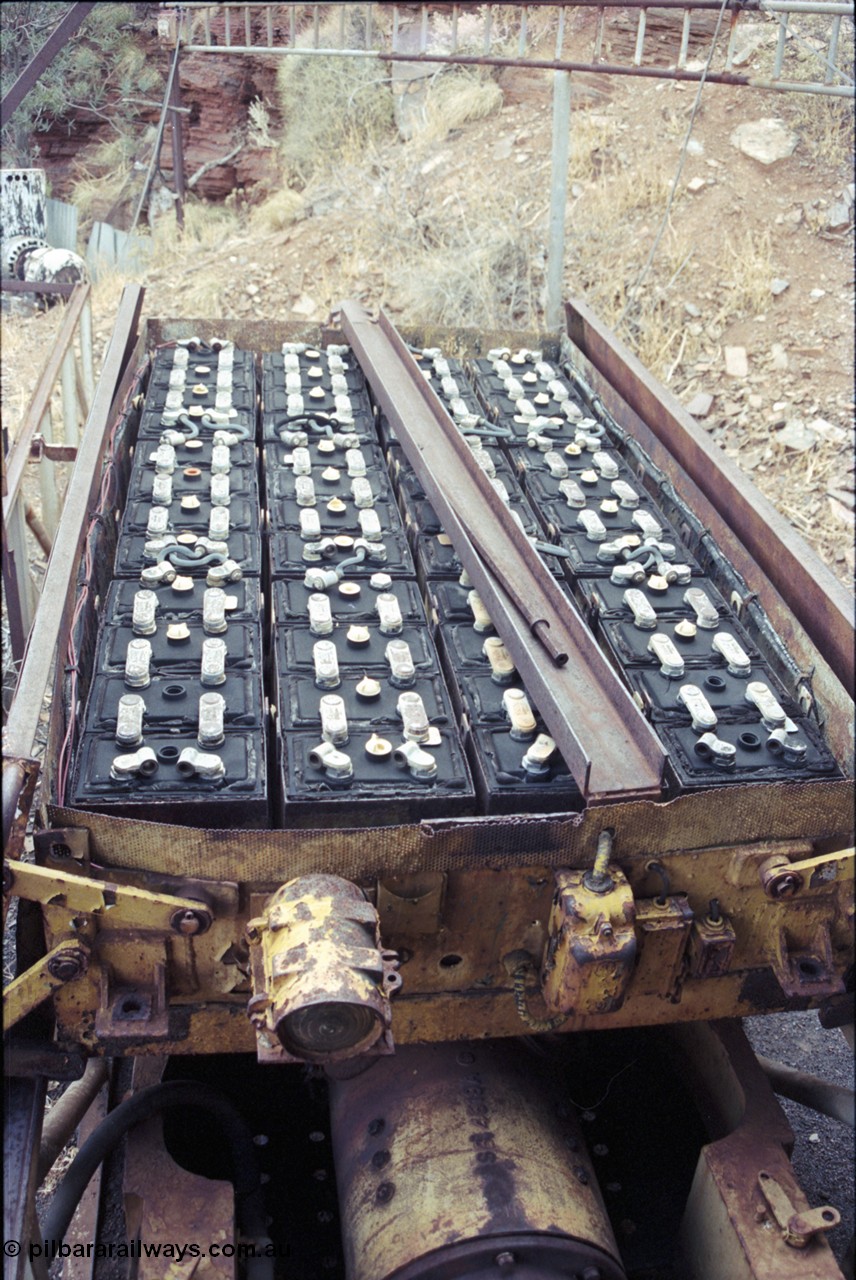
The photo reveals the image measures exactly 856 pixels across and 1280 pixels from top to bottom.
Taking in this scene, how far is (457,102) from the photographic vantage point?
12883 mm

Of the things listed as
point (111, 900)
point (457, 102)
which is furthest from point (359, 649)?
point (457, 102)

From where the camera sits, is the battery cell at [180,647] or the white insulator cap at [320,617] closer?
the battery cell at [180,647]

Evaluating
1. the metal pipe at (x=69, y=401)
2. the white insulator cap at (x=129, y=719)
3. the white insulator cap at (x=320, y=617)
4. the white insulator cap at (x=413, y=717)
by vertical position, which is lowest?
the metal pipe at (x=69, y=401)

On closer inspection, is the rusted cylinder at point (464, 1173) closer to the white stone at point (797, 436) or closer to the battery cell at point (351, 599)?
the battery cell at point (351, 599)

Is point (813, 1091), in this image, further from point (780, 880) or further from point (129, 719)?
point (129, 719)

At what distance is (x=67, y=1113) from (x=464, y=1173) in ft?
4.05

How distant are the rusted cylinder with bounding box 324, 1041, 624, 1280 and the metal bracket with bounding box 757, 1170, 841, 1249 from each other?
41cm

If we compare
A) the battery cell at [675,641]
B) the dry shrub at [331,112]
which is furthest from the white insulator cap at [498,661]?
the dry shrub at [331,112]

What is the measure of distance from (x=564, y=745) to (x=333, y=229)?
35.8 feet

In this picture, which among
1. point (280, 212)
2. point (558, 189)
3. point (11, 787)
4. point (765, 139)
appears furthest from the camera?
point (280, 212)

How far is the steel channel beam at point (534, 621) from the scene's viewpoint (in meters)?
2.72

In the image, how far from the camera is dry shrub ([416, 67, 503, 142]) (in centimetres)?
1276

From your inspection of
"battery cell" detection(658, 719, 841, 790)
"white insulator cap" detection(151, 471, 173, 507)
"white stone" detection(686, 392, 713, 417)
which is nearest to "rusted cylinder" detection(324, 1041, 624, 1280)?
"battery cell" detection(658, 719, 841, 790)

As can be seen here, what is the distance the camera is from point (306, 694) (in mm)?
3197
